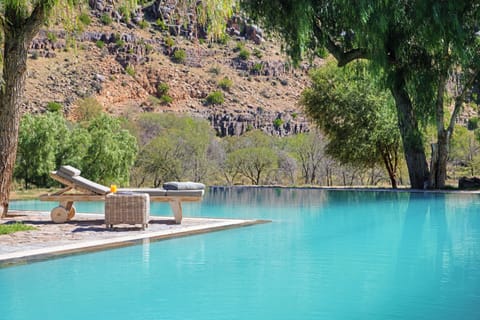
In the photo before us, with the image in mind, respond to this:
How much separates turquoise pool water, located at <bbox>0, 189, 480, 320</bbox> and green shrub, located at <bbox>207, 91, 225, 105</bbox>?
1857 inches

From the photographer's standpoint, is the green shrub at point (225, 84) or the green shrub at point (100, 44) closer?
the green shrub at point (100, 44)

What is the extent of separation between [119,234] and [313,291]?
3656 mm

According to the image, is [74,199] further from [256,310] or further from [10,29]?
[256,310]

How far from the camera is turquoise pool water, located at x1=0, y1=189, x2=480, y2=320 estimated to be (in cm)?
426

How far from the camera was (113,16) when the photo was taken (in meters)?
60.1

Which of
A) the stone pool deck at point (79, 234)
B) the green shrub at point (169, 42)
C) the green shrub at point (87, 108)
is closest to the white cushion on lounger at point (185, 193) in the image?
the stone pool deck at point (79, 234)

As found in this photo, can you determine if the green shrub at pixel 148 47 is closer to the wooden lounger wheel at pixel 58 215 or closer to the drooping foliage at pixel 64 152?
the drooping foliage at pixel 64 152

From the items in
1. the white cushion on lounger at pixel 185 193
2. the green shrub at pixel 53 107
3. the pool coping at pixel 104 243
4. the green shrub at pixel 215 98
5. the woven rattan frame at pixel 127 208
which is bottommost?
the pool coping at pixel 104 243

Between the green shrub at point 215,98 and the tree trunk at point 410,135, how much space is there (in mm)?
36906

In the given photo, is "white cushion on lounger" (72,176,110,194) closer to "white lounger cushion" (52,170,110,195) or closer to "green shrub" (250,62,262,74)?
"white lounger cushion" (52,170,110,195)

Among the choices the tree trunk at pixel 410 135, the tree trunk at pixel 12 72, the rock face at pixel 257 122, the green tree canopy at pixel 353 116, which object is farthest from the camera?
the rock face at pixel 257 122

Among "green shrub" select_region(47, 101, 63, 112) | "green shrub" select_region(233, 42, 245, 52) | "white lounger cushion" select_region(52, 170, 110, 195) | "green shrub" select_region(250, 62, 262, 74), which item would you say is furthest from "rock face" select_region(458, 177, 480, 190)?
"green shrub" select_region(233, 42, 245, 52)

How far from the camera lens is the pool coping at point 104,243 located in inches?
233

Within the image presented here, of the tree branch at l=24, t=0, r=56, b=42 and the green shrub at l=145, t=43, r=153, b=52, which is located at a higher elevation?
the green shrub at l=145, t=43, r=153, b=52
